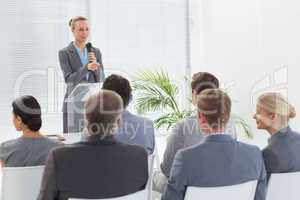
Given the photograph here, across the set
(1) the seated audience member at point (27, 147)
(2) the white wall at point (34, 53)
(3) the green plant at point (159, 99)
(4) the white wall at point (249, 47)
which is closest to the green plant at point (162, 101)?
(3) the green plant at point (159, 99)

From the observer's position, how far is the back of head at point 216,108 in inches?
88.3

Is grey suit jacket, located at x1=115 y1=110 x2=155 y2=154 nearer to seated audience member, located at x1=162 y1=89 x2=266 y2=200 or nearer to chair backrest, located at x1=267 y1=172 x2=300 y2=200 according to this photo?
seated audience member, located at x1=162 y1=89 x2=266 y2=200

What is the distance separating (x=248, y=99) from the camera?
219 inches

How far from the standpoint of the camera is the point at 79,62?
436cm

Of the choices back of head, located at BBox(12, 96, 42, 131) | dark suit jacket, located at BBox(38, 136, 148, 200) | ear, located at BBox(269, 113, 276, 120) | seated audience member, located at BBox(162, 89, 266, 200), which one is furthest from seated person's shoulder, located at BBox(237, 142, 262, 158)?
back of head, located at BBox(12, 96, 42, 131)

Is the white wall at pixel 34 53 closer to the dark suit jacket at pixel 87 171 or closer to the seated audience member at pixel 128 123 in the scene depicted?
the seated audience member at pixel 128 123

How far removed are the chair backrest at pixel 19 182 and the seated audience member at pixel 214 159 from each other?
679 mm

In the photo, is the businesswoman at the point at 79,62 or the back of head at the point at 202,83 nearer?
the back of head at the point at 202,83

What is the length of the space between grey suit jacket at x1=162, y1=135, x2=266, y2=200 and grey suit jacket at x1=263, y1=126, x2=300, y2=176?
0.30 m

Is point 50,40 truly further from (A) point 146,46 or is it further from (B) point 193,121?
(B) point 193,121

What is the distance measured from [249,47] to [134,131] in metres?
3.00

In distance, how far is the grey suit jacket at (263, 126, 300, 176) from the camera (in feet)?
8.21

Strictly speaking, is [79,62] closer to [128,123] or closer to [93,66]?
[93,66]

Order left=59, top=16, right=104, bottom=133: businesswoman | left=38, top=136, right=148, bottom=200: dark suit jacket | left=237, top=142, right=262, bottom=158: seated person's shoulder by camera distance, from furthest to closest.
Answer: left=59, top=16, right=104, bottom=133: businesswoman, left=237, top=142, right=262, bottom=158: seated person's shoulder, left=38, top=136, right=148, bottom=200: dark suit jacket
